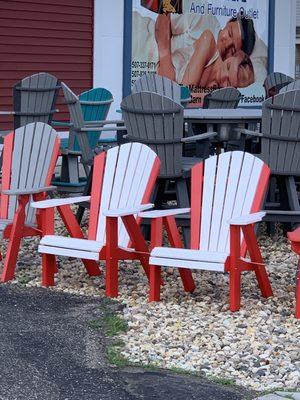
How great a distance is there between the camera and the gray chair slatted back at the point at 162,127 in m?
7.91

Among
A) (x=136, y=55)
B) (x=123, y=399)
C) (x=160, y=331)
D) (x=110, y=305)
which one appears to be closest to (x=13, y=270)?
(x=110, y=305)

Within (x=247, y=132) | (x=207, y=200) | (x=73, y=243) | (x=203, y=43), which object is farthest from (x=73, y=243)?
(x=203, y=43)

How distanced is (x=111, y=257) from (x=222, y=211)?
0.81m

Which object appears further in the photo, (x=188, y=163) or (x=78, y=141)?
(x=78, y=141)

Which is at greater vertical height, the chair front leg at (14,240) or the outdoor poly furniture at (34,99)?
the outdoor poly furniture at (34,99)

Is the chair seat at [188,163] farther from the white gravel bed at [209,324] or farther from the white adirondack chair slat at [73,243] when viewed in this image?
the white adirondack chair slat at [73,243]

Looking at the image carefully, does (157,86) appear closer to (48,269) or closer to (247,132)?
(247,132)

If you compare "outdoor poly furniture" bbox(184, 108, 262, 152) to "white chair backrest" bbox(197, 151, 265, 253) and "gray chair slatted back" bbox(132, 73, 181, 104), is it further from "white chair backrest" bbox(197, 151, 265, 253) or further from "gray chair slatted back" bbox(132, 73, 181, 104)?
"white chair backrest" bbox(197, 151, 265, 253)

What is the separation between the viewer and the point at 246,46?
16.4 meters

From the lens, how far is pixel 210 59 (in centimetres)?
1561

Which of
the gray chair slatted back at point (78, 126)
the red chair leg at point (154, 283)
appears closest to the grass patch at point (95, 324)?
the red chair leg at point (154, 283)

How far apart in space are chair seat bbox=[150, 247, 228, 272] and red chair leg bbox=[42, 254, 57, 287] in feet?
2.67

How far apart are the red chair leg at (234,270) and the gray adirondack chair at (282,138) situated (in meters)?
1.60

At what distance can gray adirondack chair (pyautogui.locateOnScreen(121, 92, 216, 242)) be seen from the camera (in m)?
7.92
